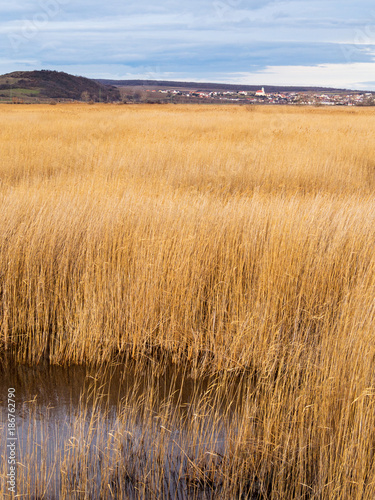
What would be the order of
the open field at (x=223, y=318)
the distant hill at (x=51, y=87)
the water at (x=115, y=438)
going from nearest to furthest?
the water at (x=115, y=438) < the open field at (x=223, y=318) < the distant hill at (x=51, y=87)

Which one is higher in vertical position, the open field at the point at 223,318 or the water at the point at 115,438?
the open field at the point at 223,318

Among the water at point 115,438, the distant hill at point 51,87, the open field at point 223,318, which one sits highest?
the distant hill at point 51,87

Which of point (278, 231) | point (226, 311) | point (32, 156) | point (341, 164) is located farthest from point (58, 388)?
point (341, 164)

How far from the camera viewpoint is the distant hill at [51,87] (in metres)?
56.0

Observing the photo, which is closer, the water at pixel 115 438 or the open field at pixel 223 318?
the water at pixel 115 438

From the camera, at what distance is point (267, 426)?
2.67m

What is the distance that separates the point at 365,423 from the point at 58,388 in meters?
2.13

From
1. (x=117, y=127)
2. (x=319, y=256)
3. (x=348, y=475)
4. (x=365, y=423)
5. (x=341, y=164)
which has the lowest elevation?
(x=348, y=475)

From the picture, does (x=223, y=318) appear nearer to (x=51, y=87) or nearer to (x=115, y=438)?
(x=115, y=438)

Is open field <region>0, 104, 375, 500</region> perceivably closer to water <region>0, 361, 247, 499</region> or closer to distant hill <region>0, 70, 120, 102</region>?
water <region>0, 361, 247, 499</region>

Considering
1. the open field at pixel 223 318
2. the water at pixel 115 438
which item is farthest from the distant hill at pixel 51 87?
the water at pixel 115 438

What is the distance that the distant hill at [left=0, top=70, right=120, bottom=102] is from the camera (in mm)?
56034

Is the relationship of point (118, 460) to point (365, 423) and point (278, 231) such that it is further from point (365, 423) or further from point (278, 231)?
point (278, 231)

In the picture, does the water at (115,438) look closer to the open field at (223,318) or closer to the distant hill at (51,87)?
the open field at (223,318)
